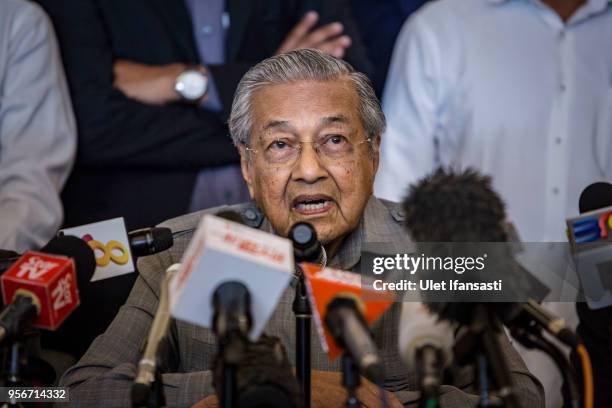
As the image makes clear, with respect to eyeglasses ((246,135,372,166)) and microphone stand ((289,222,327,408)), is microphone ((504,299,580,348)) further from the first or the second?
eyeglasses ((246,135,372,166))

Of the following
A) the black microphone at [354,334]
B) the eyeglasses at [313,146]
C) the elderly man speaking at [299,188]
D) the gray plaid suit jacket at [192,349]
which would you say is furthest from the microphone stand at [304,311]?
the eyeglasses at [313,146]

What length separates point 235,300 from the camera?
160 cm

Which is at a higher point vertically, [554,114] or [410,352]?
[554,114]

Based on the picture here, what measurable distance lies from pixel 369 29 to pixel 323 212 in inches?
70.1

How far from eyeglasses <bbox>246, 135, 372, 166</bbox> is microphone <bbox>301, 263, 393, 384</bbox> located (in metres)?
1.06

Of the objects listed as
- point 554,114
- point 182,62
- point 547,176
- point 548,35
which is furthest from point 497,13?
point 182,62

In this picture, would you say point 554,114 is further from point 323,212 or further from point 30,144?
point 30,144

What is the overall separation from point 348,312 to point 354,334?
0.06 m

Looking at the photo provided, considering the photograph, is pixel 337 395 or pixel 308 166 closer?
pixel 337 395

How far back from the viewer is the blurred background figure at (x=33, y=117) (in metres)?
3.59

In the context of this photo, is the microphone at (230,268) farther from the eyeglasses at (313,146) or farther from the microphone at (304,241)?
the eyeglasses at (313,146)

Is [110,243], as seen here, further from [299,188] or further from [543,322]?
[543,322]

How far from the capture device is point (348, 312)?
1.62 m

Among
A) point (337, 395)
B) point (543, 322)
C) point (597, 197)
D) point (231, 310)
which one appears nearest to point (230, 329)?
point (231, 310)
